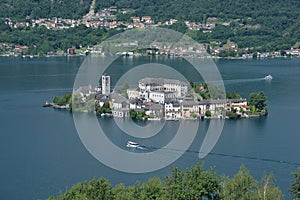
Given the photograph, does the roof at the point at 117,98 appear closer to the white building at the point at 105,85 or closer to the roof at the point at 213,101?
the white building at the point at 105,85

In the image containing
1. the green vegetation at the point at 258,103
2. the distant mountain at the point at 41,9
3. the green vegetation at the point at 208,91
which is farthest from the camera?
the distant mountain at the point at 41,9

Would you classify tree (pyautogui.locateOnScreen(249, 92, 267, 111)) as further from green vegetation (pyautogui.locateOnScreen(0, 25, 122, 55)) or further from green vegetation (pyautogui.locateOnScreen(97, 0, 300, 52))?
green vegetation (pyautogui.locateOnScreen(0, 25, 122, 55))

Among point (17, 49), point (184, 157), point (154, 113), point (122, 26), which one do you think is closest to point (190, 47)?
point (122, 26)

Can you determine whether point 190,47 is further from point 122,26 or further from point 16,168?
point 16,168

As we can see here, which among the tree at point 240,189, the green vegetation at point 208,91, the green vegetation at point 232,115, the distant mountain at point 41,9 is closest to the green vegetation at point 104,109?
the green vegetation at point 208,91

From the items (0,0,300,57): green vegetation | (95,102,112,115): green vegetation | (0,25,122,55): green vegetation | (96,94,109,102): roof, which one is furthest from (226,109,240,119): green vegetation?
(0,25,122,55): green vegetation

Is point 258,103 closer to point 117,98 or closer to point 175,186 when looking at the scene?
point 117,98


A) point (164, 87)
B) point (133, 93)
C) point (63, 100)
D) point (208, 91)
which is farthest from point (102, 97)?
point (208, 91)

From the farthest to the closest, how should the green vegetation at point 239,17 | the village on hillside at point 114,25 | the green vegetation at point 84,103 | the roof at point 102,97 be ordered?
the green vegetation at point 239,17, the village on hillside at point 114,25, the roof at point 102,97, the green vegetation at point 84,103
